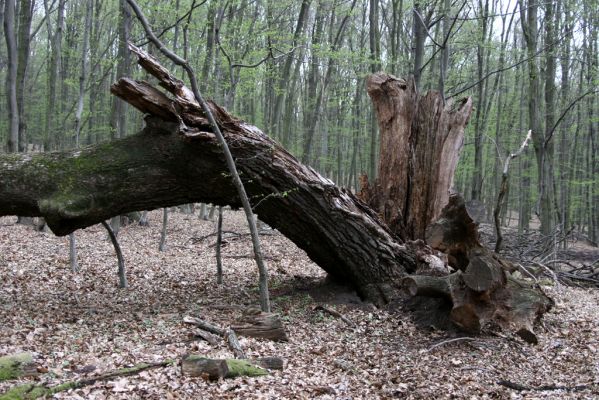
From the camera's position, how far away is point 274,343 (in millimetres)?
5164

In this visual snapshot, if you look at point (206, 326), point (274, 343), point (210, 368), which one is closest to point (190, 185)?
point (206, 326)

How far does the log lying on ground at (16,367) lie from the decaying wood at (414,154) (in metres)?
5.07

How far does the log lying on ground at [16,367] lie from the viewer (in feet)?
12.0

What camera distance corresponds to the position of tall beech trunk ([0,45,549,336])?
5453 millimetres

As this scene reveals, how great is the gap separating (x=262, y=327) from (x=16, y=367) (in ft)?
7.64

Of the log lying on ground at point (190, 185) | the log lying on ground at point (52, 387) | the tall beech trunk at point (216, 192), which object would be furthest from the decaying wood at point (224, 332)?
the tall beech trunk at point (216, 192)

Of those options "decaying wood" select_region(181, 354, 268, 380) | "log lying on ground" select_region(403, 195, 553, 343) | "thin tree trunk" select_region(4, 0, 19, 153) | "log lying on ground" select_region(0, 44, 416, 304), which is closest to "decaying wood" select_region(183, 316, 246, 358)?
"decaying wood" select_region(181, 354, 268, 380)

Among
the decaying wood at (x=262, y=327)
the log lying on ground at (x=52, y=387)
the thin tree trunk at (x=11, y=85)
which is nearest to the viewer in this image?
the log lying on ground at (x=52, y=387)

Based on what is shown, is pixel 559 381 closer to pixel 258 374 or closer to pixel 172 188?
pixel 258 374

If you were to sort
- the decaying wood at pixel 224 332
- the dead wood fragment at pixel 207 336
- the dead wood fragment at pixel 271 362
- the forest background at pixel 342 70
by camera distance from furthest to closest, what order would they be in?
1. the forest background at pixel 342 70
2. the dead wood fragment at pixel 207 336
3. the decaying wood at pixel 224 332
4. the dead wood fragment at pixel 271 362

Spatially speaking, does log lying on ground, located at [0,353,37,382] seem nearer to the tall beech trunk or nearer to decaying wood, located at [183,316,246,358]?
decaying wood, located at [183,316,246,358]

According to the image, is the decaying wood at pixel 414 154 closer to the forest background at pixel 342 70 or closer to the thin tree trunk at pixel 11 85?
the forest background at pixel 342 70

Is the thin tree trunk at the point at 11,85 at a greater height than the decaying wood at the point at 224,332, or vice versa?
the thin tree trunk at the point at 11,85

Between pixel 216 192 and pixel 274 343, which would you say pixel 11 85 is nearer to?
pixel 216 192
